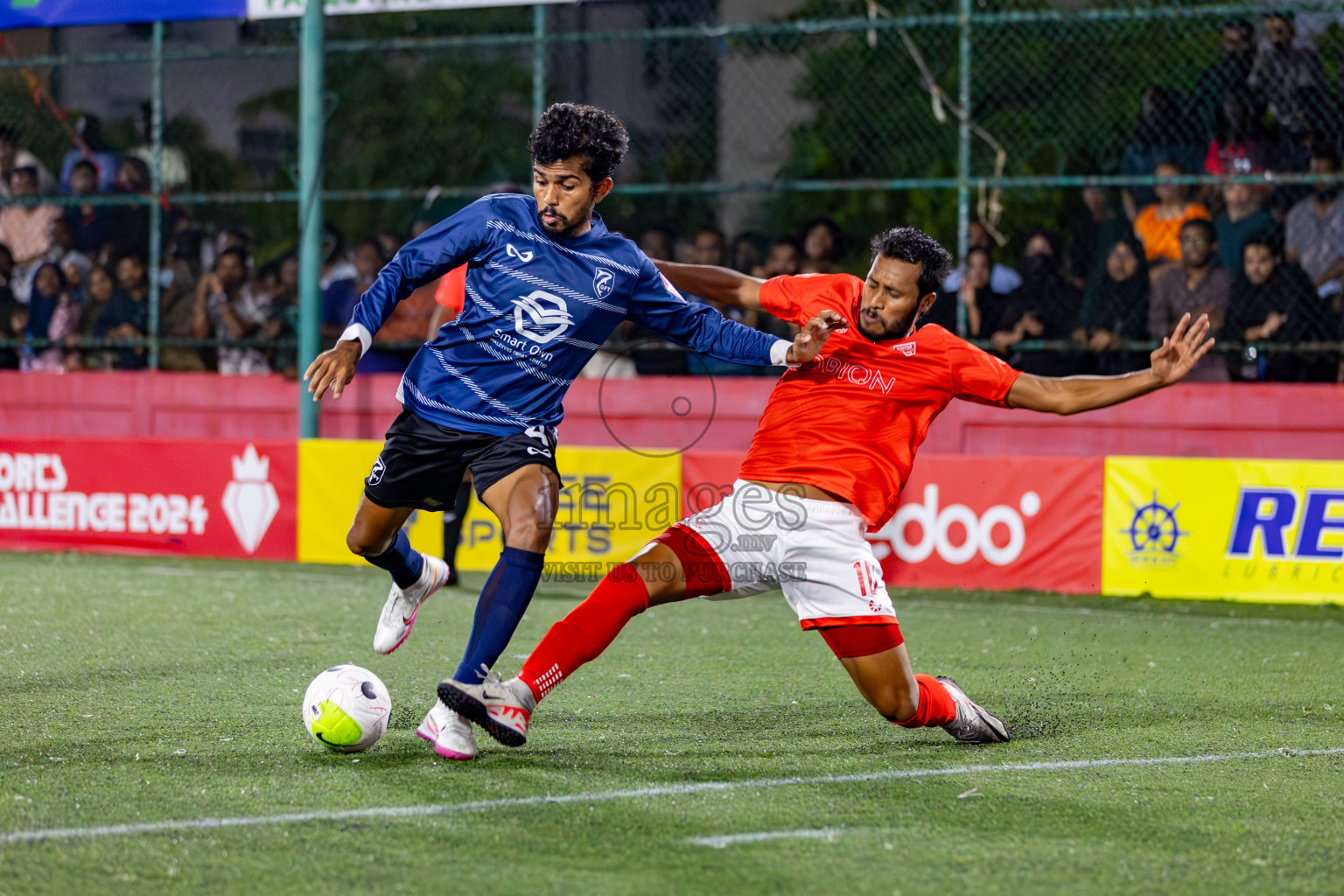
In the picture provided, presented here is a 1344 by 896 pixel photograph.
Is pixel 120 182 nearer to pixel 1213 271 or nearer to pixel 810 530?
pixel 1213 271

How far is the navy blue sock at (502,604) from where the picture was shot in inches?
197

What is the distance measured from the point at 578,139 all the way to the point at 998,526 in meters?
5.42

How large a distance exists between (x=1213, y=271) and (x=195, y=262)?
8.24 m

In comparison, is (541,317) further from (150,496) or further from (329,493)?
(150,496)

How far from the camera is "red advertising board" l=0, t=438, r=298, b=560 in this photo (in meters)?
11.2

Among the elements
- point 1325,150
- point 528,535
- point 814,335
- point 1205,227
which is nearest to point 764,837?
point 528,535

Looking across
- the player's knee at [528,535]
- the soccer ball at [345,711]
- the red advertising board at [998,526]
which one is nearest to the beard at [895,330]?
the player's knee at [528,535]

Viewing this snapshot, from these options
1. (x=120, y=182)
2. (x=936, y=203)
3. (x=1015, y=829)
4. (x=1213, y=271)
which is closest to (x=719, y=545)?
(x=1015, y=829)

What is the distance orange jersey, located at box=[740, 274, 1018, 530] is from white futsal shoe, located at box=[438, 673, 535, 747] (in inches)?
43.3

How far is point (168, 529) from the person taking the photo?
37.5 feet

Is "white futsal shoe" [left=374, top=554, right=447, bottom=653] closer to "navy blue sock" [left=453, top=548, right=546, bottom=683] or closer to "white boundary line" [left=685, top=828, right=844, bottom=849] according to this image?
"navy blue sock" [left=453, top=548, right=546, bottom=683]

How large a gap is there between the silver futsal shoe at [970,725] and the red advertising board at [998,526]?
4567 millimetres

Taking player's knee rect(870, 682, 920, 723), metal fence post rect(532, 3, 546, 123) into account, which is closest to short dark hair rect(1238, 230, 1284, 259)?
metal fence post rect(532, 3, 546, 123)

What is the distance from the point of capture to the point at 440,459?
18.1 ft
